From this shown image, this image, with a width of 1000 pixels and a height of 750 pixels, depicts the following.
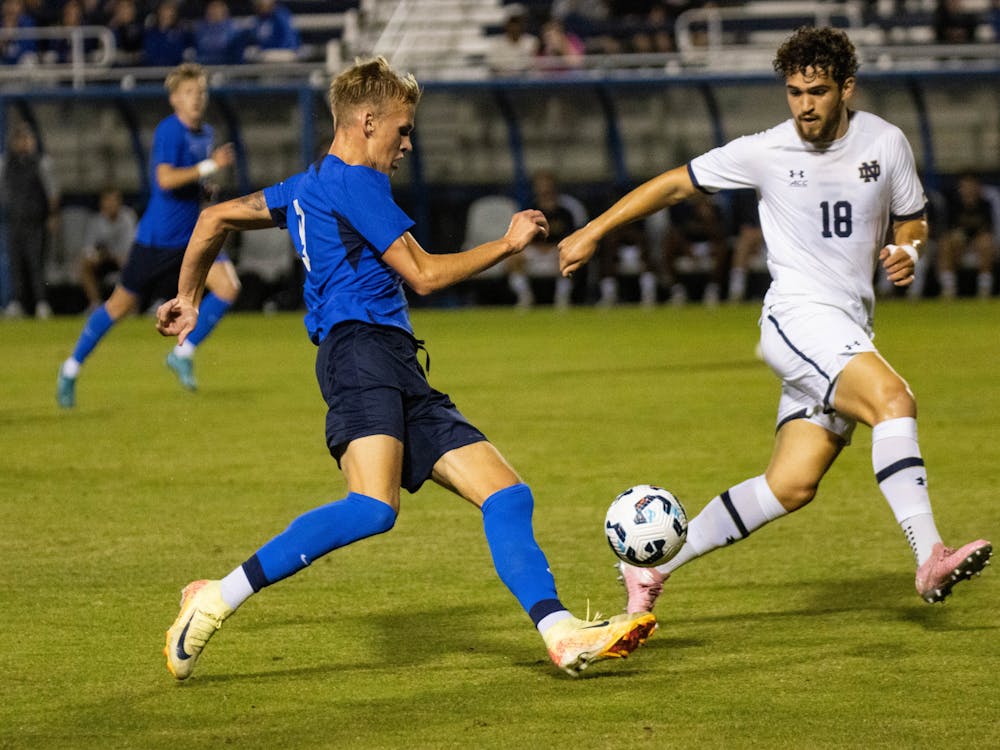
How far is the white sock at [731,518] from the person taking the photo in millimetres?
6184

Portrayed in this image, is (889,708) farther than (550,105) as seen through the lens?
No

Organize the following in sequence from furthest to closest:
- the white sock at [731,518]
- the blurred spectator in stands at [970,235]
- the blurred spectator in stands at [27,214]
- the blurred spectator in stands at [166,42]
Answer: the blurred spectator in stands at [166,42] → the blurred spectator in stands at [970,235] → the blurred spectator in stands at [27,214] → the white sock at [731,518]

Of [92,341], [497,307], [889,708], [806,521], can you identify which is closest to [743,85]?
[497,307]

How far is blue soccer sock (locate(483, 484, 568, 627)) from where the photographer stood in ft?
17.3

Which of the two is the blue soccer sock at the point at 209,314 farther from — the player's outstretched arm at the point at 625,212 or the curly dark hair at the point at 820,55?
the curly dark hair at the point at 820,55

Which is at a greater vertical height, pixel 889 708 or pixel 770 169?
pixel 770 169

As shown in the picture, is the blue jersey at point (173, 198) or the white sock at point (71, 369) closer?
the white sock at point (71, 369)

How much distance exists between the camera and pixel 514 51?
78.3 feet

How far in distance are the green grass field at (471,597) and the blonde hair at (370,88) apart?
1.79 meters

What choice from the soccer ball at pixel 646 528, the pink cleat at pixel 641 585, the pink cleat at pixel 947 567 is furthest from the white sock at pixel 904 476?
the pink cleat at pixel 641 585

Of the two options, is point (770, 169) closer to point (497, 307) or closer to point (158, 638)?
point (158, 638)

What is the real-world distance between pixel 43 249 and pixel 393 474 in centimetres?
1885

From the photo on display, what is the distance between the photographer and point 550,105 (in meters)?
23.7

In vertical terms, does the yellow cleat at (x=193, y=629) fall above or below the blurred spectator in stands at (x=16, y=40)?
above
